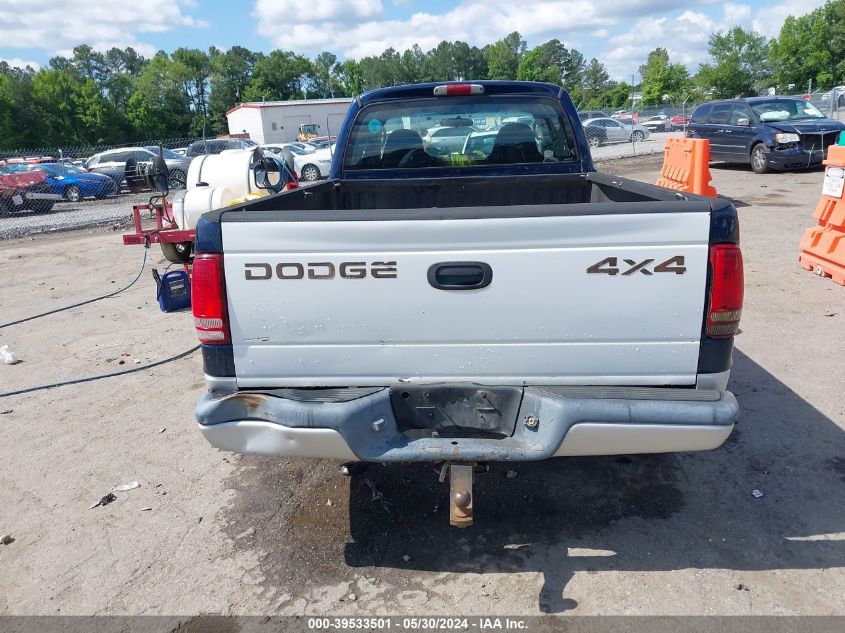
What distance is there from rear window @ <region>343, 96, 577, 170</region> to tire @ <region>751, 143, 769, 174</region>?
13090 millimetres

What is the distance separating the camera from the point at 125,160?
22.6 metres

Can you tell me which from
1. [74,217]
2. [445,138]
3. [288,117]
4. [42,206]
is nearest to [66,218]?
[74,217]

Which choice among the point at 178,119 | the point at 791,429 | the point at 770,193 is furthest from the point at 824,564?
the point at 178,119

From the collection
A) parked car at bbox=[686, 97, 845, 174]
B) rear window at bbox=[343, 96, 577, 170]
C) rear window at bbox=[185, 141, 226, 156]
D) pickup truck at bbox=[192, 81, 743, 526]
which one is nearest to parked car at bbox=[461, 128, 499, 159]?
rear window at bbox=[343, 96, 577, 170]

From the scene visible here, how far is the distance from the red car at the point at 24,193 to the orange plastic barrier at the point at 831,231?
61.2 ft

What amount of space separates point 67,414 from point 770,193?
13072mm

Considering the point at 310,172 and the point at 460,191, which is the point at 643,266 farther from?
the point at 310,172

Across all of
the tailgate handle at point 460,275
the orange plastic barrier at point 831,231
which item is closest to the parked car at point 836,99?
the orange plastic barrier at point 831,231

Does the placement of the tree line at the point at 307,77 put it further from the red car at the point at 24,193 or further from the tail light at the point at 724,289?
the tail light at the point at 724,289

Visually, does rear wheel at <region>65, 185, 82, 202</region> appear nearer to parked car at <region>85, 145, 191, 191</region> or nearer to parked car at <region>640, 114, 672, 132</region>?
parked car at <region>85, 145, 191, 191</region>

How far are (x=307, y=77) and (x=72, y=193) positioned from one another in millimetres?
104060

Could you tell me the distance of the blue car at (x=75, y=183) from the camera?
21.6m

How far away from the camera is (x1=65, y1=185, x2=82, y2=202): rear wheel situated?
71.8ft

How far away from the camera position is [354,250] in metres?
2.65
